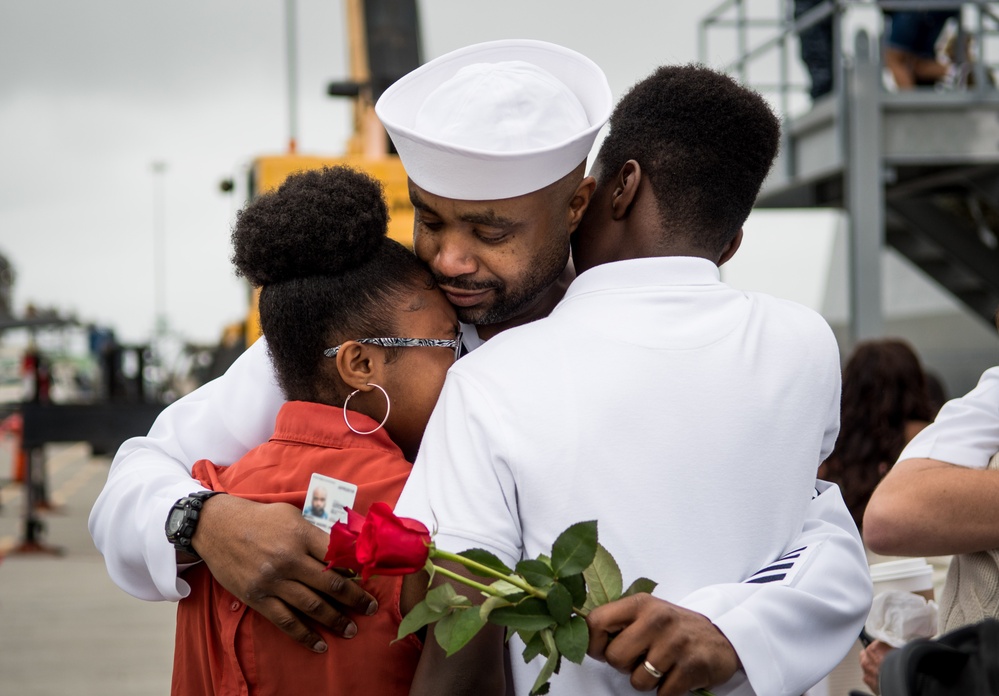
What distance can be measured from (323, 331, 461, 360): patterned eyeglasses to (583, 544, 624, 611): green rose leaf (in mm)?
572

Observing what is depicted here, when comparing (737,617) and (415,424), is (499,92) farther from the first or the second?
(737,617)

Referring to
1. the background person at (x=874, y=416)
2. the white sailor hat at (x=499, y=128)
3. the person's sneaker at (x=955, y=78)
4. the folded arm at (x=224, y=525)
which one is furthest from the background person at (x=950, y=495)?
the person's sneaker at (x=955, y=78)

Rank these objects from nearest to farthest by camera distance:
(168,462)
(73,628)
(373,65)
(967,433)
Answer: (168,462) → (967,433) → (73,628) → (373,65)

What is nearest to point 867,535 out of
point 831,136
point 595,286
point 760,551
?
point 760,551

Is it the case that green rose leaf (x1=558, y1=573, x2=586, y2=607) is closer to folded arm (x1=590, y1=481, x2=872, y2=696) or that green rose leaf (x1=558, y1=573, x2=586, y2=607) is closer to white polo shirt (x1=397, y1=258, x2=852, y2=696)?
folded arm (x1=590, y1=481, x2=872, y2=696)

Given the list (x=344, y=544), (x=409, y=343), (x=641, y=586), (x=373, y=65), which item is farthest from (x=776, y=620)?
(x=373, y=65)

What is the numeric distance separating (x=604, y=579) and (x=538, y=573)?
98mm

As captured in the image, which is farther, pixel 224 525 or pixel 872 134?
pixel 872 134

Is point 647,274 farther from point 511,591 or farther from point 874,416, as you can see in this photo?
point 874,416

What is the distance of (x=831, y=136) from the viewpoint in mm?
8531

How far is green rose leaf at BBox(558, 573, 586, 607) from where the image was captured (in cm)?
137

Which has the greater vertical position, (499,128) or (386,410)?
(499,128)

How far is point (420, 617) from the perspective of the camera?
137 cm

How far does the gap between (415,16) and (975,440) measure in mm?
10685
